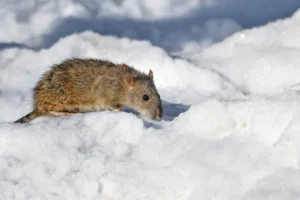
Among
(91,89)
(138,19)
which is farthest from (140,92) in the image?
(138,19)

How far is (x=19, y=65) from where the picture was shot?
8.19 m

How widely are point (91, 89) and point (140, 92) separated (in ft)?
1.38

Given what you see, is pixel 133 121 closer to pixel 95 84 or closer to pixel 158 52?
pixel 95 84

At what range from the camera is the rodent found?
6.56 m

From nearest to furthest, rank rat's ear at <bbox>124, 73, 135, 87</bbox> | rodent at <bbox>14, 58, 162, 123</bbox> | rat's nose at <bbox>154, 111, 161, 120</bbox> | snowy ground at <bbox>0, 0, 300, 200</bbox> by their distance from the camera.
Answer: snowy ground at <bbox>0, 0, 300, 200</bbox>
rat's nose at <bbox>154, 111, 161, 120</bbox>
rodent at <bbox>14, 58, 162, 123</bbox>
rat's ear at <bbox>124, 73, 135, 87</bbox>

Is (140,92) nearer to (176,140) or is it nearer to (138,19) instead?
(176,140)

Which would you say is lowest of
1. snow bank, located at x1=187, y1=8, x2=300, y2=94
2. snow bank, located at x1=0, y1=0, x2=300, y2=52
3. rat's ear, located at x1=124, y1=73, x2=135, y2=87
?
rat's ear, located at x1=124, y1=73, x2=135, y2=87

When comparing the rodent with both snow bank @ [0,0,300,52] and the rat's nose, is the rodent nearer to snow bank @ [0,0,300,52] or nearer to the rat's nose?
the rat's nose

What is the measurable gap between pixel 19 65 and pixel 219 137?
12.3ft

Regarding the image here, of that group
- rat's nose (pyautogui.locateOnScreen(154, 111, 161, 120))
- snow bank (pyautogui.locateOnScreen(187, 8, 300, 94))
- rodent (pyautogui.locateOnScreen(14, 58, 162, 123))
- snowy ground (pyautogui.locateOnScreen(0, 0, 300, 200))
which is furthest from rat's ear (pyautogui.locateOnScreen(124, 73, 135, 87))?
snow bank (pyautogui.locateOnScreen(187, 8, 300, 94))

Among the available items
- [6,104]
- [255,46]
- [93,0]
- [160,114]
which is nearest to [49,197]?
[160,114]

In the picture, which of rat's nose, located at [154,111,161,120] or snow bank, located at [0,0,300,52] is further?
snow bank, located at [0,0,300,52]

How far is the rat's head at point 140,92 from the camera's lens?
666 cm

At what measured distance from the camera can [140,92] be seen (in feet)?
22.1
